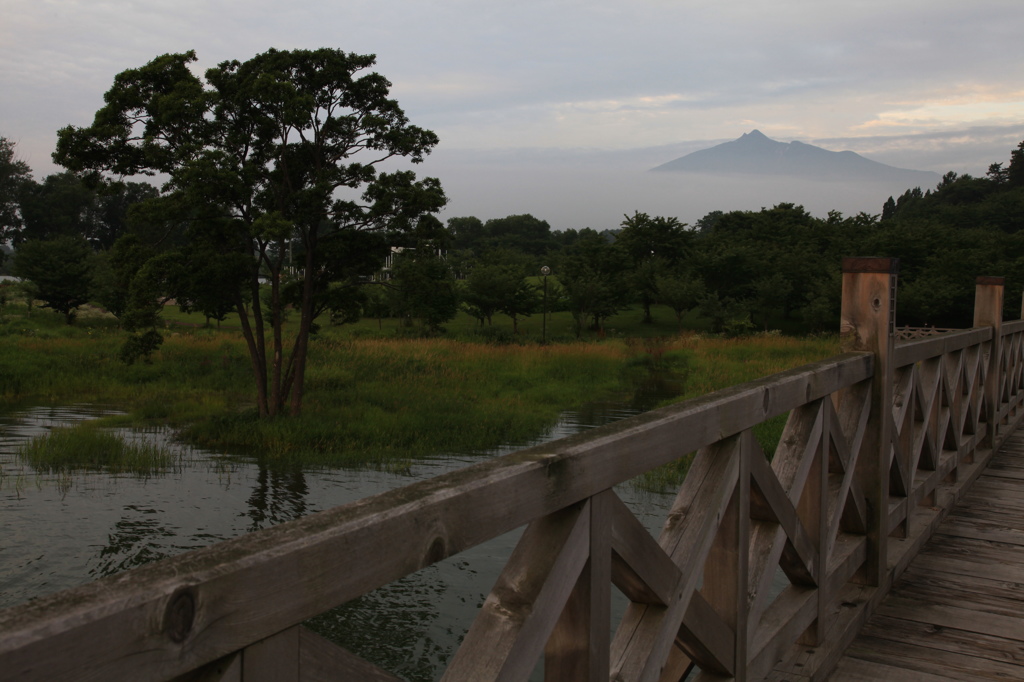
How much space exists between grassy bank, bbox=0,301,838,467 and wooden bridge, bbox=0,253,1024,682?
30.8 ft

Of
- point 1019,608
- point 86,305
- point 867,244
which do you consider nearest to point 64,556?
point 1019,608

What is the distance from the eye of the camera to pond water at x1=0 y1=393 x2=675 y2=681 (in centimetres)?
731

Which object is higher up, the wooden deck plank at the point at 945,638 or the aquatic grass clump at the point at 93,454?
the wooden deck plank at the point at 945,638

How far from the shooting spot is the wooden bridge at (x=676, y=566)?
3.02ft

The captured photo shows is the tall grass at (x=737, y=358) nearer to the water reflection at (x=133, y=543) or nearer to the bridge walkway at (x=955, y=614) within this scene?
the water reflection at (x=133, y=543)

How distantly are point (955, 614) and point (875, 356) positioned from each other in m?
1.35

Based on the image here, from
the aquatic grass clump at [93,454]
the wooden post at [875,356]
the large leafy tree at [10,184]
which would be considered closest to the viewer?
the wooden post at [875,356]

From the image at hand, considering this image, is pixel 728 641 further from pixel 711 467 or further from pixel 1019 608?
pixel 1019 608

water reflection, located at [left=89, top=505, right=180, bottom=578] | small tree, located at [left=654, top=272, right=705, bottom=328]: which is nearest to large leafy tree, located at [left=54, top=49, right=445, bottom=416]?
water reflection, located at [left=89, top=505, right=180, bottom=578]

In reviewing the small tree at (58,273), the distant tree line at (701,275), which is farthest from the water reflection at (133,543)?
the small tree at (58,273)

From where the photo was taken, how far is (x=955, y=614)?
12.4 ft

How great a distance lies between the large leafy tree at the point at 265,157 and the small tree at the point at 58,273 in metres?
26.1

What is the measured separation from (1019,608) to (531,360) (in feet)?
71.6

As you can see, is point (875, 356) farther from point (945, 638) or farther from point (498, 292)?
point (498, 292)
